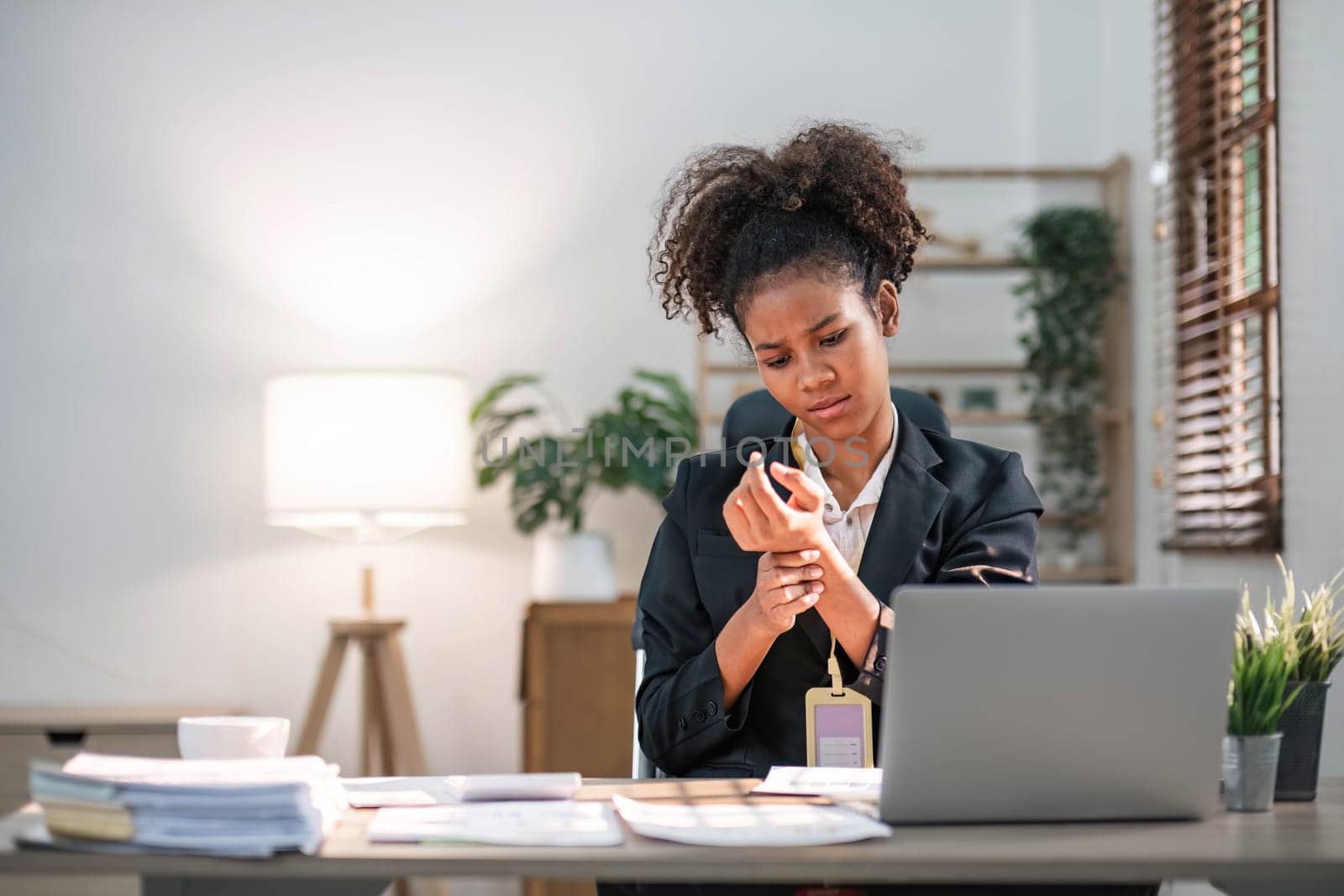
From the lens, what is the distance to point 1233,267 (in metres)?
3.05

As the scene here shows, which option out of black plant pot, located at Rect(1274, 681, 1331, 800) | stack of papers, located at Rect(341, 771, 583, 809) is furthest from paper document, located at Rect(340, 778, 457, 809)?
black plant pot, located at Rect(1274, 681, 1331, 800)

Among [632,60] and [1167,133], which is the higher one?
[632,60]

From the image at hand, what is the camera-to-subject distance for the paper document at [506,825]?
99 centimetres

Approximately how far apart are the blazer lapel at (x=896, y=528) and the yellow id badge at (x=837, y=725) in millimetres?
78

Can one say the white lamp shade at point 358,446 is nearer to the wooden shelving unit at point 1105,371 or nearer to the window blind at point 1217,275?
the wooden shelving unit at point 1105,371

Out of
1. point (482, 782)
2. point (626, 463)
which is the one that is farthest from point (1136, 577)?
point (482, 782)

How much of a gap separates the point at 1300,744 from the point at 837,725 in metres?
0.46

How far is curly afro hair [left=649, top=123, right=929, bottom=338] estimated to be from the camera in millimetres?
1577

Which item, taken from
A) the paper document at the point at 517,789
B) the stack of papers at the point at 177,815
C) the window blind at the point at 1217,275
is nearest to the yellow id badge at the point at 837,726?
the paper document at the point at 517,789

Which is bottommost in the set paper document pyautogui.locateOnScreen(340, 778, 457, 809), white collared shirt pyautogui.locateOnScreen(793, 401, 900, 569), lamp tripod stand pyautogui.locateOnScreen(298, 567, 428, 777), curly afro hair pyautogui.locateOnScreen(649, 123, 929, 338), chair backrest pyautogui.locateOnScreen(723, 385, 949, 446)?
lamp tripod stand pyautogui.locateOnScreen(298, 567, 428, 777)

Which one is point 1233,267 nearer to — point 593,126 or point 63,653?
point 593,126

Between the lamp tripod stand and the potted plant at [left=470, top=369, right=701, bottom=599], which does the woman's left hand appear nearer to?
the potted plant at [left=470, top=369, right=701, bottom=599]

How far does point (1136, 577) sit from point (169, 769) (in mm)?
3100

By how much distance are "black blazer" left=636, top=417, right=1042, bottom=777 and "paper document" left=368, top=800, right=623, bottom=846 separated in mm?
349
